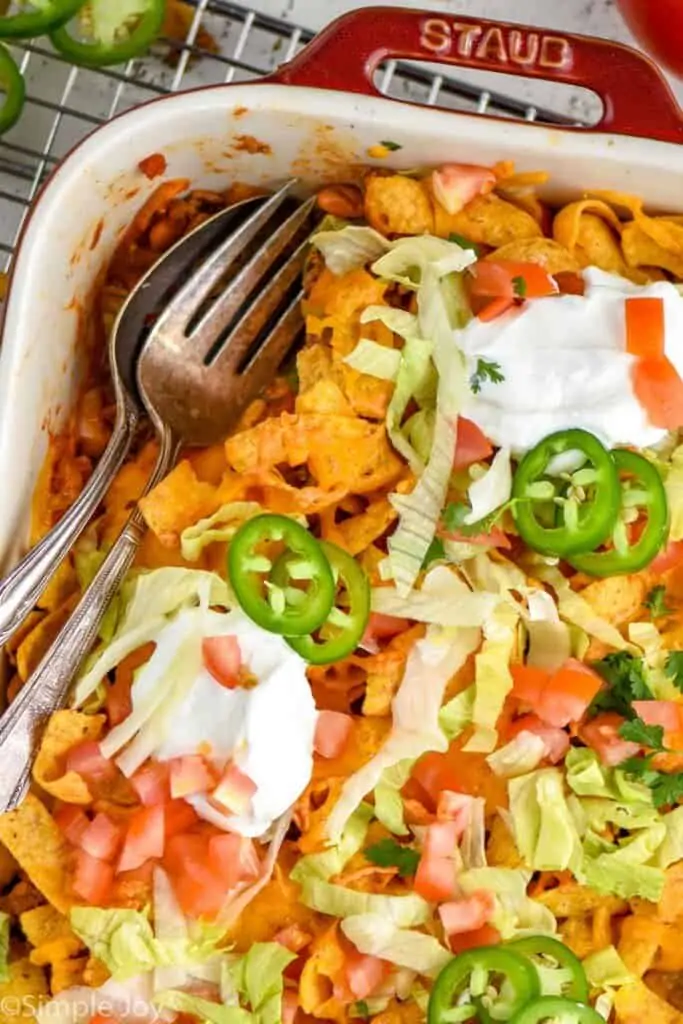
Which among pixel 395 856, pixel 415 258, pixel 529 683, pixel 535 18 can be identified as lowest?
pixel 395 856

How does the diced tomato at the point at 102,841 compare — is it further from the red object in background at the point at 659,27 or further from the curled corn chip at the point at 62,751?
the red object in background at the point at 659,27

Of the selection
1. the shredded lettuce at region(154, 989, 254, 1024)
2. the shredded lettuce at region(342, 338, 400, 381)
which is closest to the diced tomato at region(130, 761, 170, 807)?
the shredded lettuce at region(154, 989, 254, 1024)

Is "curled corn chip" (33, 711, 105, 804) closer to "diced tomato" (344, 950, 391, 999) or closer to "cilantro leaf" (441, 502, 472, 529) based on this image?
"diced tomato" (344, 950, 391, 999)

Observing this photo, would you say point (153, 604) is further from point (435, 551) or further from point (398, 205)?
point (398, 205)

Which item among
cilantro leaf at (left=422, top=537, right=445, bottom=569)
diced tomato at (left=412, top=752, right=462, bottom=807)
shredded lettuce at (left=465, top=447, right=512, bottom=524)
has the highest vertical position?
shredded lettuce at (left=465, top=447, right=512, bottom=524)

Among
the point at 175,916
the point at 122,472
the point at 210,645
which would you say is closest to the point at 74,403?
the point at 122,472

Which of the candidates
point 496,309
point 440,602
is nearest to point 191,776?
point 440,602
